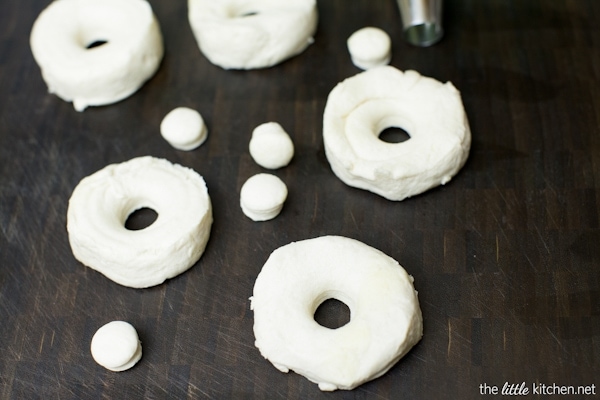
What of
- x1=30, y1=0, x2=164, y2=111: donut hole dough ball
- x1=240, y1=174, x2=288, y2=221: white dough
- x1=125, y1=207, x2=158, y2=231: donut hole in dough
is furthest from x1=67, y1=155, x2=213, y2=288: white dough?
x1=30, y1=0, x2=164, y2=111: donut hole dough ball

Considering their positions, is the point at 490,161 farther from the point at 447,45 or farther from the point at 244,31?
the point at 244,31

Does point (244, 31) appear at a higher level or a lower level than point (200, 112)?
higher

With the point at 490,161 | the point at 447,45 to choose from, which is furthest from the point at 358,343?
the point at 447,45

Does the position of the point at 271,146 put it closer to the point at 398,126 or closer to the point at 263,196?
the point at 263,196

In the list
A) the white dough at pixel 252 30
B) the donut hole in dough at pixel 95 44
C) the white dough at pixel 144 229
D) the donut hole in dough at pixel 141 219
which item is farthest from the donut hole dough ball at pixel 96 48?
the donut hole in dough at pixel 141 219

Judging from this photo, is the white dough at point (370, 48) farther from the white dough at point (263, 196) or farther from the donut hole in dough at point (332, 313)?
the donut hole in dough at point (332, 313)

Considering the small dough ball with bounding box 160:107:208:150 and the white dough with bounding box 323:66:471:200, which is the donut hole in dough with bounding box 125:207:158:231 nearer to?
the small dough ball with bounding box 160:107:208:150

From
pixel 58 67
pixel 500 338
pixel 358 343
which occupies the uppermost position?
pixel 58 67
